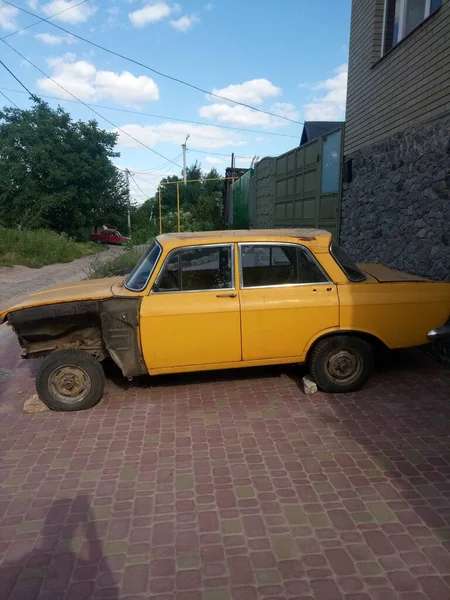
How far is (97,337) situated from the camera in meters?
4.55

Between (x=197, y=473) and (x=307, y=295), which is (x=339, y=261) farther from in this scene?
(x=197, y=473)

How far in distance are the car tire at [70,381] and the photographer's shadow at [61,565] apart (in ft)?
5.12

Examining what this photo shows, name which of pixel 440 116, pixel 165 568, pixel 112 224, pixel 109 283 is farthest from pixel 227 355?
pixel 112 224

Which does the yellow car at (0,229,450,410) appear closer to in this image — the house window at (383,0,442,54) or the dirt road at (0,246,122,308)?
the house window at (383,0,442,54)

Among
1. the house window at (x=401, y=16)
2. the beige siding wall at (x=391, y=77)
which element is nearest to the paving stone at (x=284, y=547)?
the beige siding wall at (x=391, y=77)

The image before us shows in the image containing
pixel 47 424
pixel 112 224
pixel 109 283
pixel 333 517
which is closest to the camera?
pixel 333 517

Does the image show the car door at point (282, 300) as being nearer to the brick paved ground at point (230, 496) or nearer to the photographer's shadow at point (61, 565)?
the brick paved ground at point (230, 496)

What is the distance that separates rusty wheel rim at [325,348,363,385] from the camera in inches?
180

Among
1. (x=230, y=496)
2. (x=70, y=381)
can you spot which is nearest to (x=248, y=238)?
(x=70, y=381)

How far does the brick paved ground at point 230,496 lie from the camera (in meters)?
2.39

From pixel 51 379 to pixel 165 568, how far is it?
2423mm

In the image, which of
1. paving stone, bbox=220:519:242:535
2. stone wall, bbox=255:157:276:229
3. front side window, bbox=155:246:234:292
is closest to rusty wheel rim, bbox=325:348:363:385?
front side window, bbox=155:246:234:292

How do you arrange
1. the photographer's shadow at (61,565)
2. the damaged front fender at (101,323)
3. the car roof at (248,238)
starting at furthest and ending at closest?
1. the car roof at (248,238)
2. the damaged front fender at (101,323)
3. the photographer's shadow at (61,565)

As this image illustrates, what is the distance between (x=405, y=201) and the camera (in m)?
7.19
